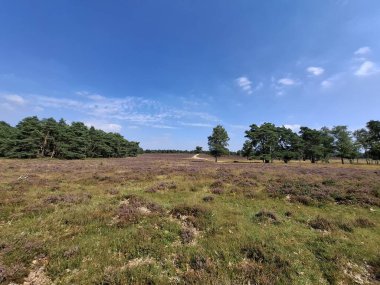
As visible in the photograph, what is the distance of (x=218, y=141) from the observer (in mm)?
77438

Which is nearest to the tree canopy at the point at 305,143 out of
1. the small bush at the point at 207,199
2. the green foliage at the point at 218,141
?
the green foliage at the point at 218,141

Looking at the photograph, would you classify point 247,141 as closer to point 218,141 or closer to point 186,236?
point 218,141

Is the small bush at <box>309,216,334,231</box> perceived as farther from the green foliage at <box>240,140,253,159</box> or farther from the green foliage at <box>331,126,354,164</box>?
the green foliage at <box>331,126,354,164</box>

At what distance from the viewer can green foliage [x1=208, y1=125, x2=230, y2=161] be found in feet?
249

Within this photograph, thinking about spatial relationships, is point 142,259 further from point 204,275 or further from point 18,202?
point 18,202

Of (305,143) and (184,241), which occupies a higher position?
(305,143)

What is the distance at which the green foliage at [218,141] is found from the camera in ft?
249

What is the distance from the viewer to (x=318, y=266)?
20.2 feet

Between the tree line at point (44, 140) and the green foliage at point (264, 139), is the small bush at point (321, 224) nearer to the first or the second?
the green foliage at point (264, 139)

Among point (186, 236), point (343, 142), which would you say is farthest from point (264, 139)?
point (186, 236)

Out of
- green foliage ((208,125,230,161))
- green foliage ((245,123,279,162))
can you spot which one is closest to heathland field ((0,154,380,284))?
green foliage ((245,123,279,162))

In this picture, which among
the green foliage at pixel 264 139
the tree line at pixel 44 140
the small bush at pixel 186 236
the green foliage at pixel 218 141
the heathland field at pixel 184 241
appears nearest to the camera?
the heathland field at pixel 184 241

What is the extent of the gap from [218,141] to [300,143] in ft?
90.3

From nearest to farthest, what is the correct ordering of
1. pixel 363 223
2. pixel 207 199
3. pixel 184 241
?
1. pixel 184 241
2. pixel 363 223
3. pixel 207 199
